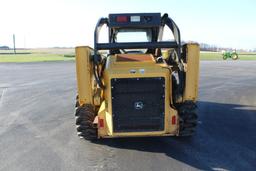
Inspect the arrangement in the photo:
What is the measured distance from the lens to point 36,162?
559 cm

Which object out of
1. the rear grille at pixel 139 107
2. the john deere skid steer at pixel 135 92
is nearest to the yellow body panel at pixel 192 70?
the john deere skid steer at pixel 135 92

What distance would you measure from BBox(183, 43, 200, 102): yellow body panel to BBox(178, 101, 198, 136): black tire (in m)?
0.17

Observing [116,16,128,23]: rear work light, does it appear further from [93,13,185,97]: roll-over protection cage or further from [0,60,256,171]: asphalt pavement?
[0,60,256,171]: asphalt pavement

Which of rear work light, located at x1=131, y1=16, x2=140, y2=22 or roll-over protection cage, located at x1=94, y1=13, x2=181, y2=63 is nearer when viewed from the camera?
roll-over protection cage, located at x1=94, y1=13, x2=181, y2=63

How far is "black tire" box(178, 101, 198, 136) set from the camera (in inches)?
252

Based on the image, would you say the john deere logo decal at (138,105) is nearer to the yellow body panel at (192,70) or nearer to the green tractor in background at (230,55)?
the yellow body panel at (192,70)

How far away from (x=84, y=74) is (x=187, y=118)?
202 cm

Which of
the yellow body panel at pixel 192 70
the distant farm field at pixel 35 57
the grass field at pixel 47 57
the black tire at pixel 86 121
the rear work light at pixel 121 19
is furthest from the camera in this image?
the grass field at pixel 47 57

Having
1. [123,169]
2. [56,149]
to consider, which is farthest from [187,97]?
[56,149]

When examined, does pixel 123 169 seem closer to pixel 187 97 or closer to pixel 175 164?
pixel 175 164

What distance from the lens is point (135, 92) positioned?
20.0 feet

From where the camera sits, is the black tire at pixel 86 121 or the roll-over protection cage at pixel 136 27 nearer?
the roll-over protection cage at pixel 136 27

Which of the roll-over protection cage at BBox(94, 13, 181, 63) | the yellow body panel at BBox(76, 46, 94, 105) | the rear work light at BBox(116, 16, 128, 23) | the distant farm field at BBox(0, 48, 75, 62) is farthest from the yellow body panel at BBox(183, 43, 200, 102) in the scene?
the distant farm field at BBox(0, 48, 75, 62)

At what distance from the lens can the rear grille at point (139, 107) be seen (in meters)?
6.07
